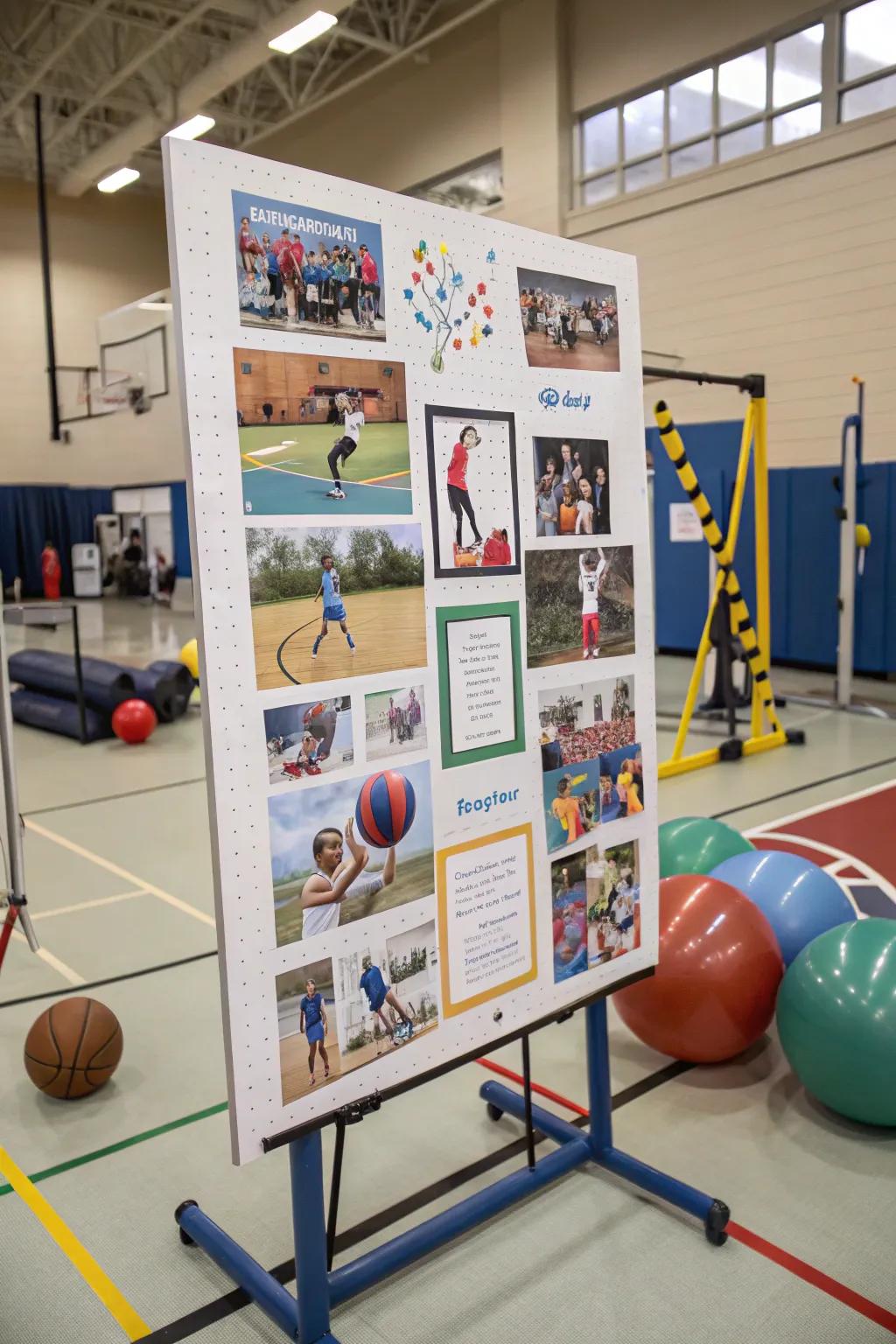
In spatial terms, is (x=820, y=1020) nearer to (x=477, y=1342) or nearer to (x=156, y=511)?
(x=477, y=1342)

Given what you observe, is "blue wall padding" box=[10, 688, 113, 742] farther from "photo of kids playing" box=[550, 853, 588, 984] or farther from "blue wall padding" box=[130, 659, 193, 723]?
"photo of kids playing" box=[550, 853, 588, 984]

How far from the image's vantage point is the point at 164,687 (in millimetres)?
7902

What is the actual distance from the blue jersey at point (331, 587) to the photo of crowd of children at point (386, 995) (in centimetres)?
62

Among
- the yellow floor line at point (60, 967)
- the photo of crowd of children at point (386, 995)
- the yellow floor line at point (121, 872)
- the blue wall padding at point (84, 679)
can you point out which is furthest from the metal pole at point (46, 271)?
the photo of crowd of children at point (386, 995)

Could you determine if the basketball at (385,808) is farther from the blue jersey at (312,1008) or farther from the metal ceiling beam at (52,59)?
the metal ceiling beam at (52,59)

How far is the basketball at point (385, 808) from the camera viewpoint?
1.85 meters

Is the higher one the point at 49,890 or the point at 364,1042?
the point at 364,1042

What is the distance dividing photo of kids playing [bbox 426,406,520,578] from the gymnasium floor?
1478mm

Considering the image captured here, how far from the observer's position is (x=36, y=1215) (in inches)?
95.0

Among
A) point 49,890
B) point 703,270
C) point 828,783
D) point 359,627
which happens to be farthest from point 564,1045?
point 703,270

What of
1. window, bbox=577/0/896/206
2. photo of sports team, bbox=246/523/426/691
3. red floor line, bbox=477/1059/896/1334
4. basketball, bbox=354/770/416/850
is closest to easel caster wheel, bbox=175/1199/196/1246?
basketball, bbox=354/770/416/850

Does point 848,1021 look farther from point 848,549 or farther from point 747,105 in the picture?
point 747,105

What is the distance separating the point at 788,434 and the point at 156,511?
13645 millimetres

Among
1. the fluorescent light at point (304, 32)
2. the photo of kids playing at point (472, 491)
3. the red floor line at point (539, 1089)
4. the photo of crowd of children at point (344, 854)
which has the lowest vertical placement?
the red floor line at point (539, 1089)
